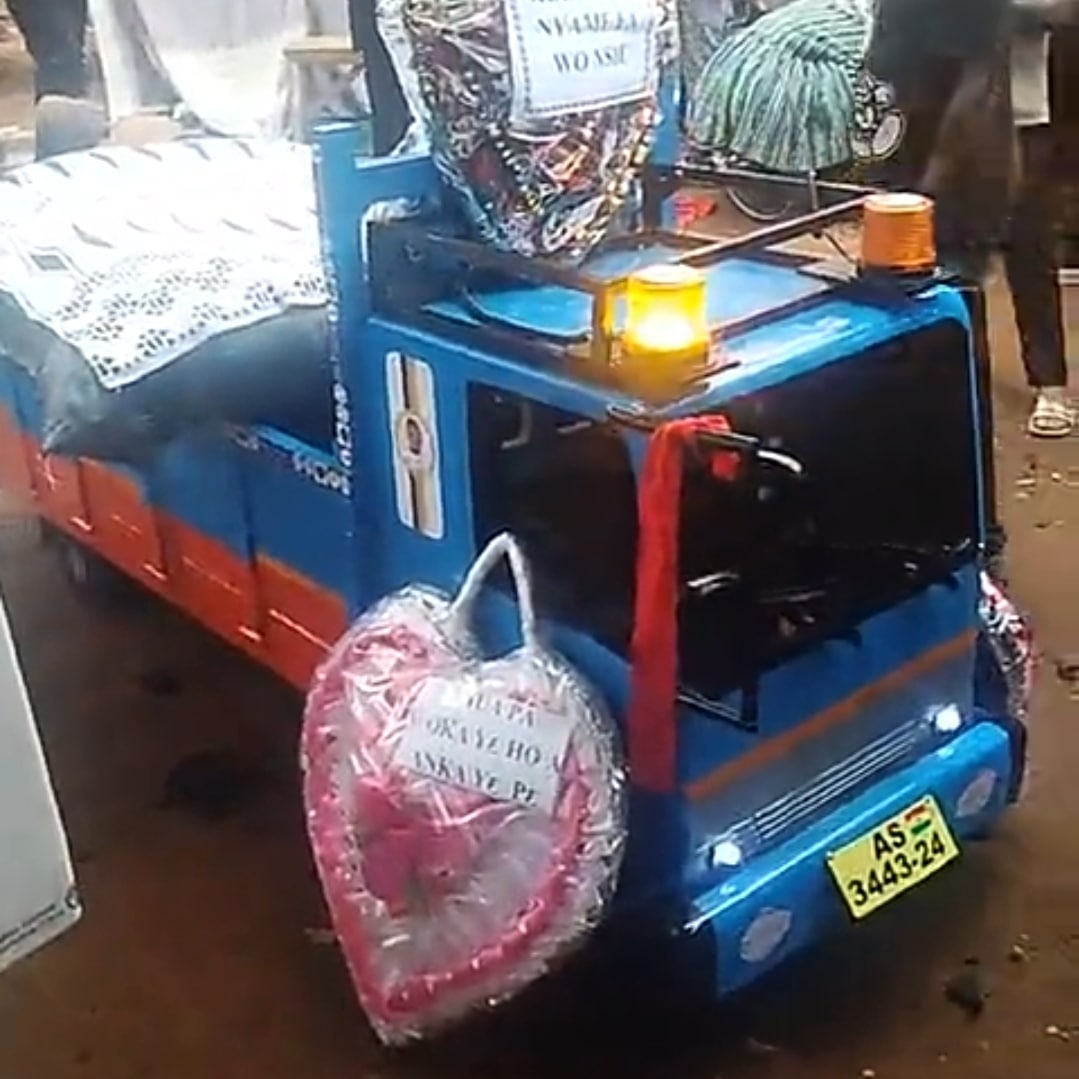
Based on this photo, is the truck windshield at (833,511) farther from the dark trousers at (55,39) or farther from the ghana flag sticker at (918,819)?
the dark trousers at (55,39)

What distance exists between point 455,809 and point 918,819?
0.48 m

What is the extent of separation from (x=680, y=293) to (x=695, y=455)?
139 mm

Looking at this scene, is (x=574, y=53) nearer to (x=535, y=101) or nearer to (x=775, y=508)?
(x=535, y=101)

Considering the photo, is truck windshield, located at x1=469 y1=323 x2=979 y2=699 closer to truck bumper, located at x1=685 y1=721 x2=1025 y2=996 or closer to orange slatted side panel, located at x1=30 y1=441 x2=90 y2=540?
truck bumper, located at x1=685 y1=721 x2=1025 y2=996

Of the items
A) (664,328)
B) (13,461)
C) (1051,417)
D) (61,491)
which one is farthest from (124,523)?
(1051,417)

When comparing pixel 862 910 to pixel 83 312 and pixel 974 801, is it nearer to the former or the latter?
pixel 974 801

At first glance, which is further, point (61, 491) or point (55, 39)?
point (55, 39)

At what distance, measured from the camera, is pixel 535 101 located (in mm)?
1655

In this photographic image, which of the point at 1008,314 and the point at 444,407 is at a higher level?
the point at 444,407

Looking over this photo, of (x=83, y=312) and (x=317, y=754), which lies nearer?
(x=317, y=754)

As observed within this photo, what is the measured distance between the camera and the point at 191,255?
2.05 meters

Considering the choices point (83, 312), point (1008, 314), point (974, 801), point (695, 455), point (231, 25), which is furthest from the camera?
point (231, 25)

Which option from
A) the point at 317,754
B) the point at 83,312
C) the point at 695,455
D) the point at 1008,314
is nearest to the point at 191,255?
the point at 83,312

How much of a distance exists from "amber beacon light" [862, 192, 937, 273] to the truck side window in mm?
351
